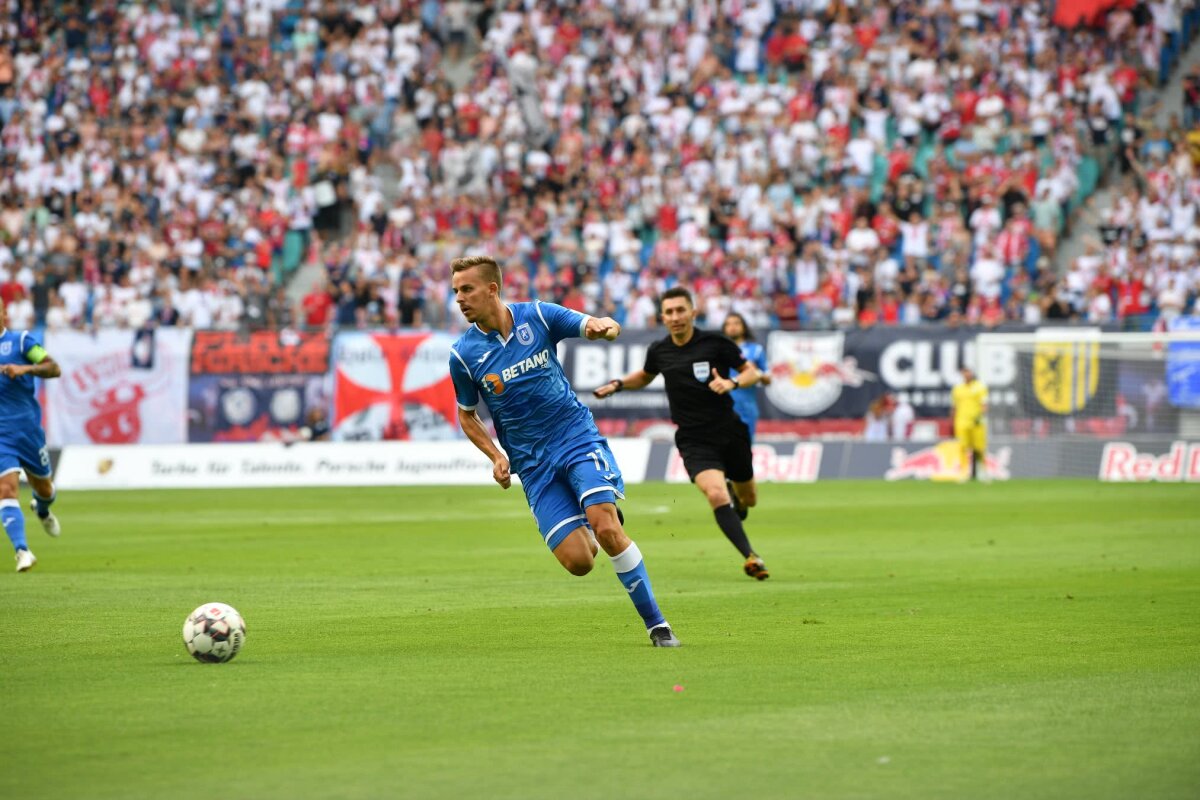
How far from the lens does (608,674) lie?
9.09 metres

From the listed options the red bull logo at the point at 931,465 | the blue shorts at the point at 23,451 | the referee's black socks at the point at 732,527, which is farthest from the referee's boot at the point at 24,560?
the red bull logo at the point at 931,465

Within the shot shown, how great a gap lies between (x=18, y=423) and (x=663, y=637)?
8825mm

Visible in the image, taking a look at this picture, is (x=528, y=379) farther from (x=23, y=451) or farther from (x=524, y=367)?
(x=23, y=451)

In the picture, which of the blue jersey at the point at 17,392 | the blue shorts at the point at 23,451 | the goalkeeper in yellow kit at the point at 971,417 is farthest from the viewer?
the goalkeeper in yellow kit at the point at 971,417

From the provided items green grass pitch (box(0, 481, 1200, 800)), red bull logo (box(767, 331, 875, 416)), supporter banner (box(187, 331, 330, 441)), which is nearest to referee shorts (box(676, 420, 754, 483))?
green grass pitch (box(0, 481, 1200, 800))

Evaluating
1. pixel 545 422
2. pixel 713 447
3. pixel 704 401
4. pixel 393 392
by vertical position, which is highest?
pixel 545 422

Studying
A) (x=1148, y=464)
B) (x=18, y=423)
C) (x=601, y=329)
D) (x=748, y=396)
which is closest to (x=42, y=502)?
(x=18, y=423)

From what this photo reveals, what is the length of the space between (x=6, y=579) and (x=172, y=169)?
2484 centimetres

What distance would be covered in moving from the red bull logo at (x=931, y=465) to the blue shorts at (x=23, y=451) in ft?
62.7

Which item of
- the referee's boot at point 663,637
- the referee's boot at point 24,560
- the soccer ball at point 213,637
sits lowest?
the referee's boot at point 24,560

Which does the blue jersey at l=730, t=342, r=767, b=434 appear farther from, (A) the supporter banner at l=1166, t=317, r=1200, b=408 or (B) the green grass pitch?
(A) the supporter banner at l=1166, t=317, r=1200, b=408

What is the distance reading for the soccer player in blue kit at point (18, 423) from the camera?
16016 millimetres

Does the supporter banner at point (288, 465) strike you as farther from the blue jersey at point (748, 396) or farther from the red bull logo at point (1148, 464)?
the blue jersey at point (748, 396)

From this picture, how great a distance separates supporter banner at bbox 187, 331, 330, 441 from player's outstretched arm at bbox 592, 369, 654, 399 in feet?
64.7
